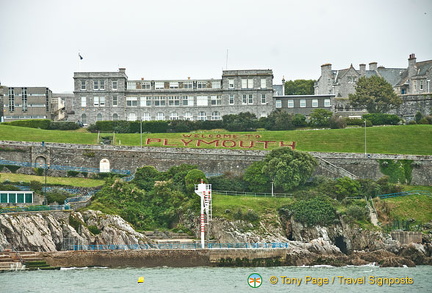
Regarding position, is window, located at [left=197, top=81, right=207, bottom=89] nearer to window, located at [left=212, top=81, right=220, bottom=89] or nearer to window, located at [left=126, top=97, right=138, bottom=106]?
window, located at [left=212, top=81, right=220, bottom=89]

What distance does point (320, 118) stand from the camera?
108 metres

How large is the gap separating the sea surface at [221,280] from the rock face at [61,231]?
367 cm

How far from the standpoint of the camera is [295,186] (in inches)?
3250

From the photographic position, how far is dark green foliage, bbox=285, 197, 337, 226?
73812 mm

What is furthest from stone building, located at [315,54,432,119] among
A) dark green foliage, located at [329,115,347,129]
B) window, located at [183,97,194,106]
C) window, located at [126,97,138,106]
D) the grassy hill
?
window, located at [126,97,138,106]

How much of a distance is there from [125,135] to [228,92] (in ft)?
58.1

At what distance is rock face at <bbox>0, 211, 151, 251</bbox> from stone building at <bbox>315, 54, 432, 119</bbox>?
180 feet

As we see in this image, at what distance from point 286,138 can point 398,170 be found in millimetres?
15926

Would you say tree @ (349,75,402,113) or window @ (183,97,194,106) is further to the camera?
tree @ (349,75,402,113)

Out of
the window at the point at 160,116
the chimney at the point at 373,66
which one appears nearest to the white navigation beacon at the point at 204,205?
the window at the point at 160,116

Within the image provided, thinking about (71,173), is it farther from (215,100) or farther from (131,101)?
(215,100)

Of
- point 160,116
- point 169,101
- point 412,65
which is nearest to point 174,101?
point 169,101

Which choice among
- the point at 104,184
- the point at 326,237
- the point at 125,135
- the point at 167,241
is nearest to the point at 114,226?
the point at 167,241

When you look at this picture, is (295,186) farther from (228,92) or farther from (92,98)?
(92,98)
